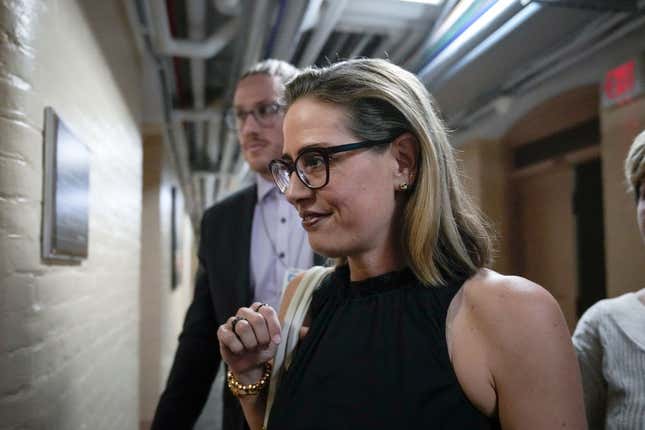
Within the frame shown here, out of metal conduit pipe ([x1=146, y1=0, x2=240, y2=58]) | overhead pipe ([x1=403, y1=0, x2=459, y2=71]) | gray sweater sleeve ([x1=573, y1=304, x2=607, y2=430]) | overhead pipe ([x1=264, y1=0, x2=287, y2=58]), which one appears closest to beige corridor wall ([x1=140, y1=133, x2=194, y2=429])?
metal conduit pipe ([x1=146, y1=0, x2=240, y2=58])

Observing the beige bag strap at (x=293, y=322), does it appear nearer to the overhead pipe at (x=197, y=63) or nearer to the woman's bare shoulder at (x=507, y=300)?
the woman's bare shoulder at (x=507, y=300)

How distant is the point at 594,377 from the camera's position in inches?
58.7

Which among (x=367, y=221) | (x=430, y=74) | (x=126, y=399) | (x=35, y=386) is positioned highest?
→ (x=430, y=74)

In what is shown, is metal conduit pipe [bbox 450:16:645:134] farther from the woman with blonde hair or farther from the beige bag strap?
the beige bag strap

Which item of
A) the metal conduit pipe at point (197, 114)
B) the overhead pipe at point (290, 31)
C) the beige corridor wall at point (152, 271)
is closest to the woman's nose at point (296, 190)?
the overhead pipe at point (290, 31)

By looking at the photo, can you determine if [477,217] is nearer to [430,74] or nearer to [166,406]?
[166,406]

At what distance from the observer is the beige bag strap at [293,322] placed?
1246 mm

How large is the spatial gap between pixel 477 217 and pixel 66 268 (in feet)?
5.01

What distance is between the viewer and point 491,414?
39.3 inches

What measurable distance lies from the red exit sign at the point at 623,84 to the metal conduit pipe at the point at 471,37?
3.12 ft

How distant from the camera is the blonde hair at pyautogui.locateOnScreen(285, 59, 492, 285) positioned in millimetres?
1116

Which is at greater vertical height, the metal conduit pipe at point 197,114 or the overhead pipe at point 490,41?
the metal conduit pipe at point 197,114

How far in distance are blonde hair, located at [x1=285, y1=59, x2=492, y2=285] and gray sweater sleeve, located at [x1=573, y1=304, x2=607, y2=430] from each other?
1.99 feet

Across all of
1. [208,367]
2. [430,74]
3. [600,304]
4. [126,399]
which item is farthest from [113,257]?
[600,304]
